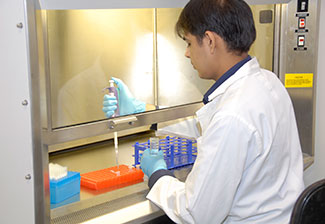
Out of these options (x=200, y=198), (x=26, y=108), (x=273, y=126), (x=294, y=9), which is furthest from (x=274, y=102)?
(x=294, y=9)

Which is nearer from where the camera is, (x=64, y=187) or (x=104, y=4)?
(x=104, y=4)

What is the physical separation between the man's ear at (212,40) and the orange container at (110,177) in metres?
0.79

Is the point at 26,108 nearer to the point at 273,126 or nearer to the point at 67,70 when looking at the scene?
the point at 67,70

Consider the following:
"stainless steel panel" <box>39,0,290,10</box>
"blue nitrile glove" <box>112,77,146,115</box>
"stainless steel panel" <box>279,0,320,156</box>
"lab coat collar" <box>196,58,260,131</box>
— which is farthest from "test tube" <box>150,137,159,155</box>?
"stainless steel panel" <box>279,0,320,156</box>

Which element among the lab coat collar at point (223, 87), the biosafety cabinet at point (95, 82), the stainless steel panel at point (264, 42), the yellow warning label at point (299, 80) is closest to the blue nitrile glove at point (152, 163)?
the biosafety cabinet at point (95, 82)

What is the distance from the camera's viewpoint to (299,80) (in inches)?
89.7

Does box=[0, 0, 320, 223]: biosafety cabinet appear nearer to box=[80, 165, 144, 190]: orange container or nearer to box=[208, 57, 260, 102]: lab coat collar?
box=[80, 165, 144, 190]: orange container

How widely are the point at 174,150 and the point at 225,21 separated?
874mm

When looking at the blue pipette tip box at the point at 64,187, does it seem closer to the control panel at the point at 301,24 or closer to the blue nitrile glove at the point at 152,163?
the blue nitrile glove at the point at 152,163

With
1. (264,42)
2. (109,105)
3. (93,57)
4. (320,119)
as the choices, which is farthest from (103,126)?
(320,119)

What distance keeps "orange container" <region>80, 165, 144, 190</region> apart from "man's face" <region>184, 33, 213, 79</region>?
0.70 m

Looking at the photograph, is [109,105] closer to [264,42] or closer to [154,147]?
[154,147]

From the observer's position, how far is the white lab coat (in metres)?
1.14

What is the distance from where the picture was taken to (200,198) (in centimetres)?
118
